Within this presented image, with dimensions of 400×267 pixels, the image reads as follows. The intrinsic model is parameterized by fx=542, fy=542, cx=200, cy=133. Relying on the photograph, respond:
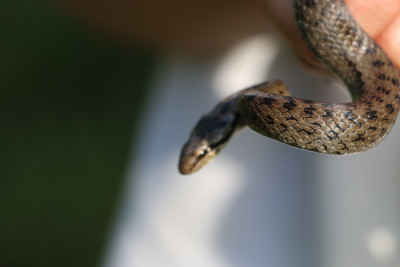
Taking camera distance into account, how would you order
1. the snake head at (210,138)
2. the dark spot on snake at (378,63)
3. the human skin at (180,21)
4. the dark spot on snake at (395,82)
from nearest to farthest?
1. the dark spot on snake at (395,82)
2. the dark spot on snake at (378,63)
3. the snake head at (210,138)
4. the human skin at (180,21)

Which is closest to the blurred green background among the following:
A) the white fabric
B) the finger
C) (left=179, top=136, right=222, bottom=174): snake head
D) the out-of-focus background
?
the out-of-focus background

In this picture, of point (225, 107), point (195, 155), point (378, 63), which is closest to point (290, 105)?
point (378, 63)

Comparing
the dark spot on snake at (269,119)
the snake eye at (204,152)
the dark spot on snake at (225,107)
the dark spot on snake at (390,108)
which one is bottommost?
the snake eye at (204,152)

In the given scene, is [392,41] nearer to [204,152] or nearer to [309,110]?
[309,110]

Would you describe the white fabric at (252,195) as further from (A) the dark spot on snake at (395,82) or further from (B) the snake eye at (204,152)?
(A) the dark spot on snake at (395,82)

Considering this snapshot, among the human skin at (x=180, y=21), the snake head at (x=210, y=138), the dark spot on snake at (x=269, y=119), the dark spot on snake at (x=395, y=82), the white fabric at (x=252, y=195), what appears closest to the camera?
the dark spot on snake at (x=269, y=119)

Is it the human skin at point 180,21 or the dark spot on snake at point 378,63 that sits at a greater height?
the dark spot on snake at point 378,63

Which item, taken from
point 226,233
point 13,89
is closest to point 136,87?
point 13,89

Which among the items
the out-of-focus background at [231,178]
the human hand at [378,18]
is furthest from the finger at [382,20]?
the out-of-focus background at [231,178]

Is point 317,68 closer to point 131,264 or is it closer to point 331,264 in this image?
point 331,264
